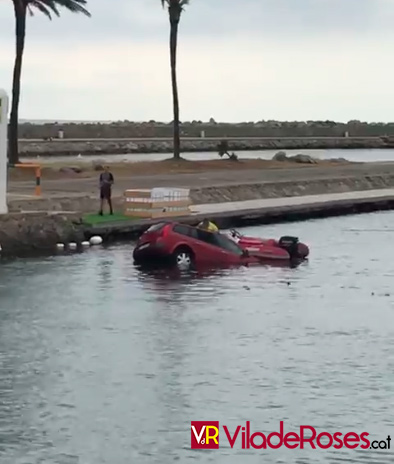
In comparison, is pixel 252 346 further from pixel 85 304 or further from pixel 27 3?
pixel 27 3

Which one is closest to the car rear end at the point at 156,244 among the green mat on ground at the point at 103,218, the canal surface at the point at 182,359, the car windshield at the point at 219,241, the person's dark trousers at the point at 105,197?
the canal surface at the point at 182,359

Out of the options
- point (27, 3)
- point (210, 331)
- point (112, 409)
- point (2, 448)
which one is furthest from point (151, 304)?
point (27, 3)

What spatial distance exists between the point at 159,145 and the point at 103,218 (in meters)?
70.9

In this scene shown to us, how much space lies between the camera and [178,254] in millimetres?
36438

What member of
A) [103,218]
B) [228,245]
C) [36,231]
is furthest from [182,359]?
[103,218]

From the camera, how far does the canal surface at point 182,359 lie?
1858 centimetres

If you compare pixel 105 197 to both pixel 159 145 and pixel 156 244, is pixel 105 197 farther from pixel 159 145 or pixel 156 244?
pixel 159 145

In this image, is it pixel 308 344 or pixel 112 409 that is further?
pixel 308 344

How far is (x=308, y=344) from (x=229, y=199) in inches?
1281

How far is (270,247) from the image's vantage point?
38.5 metres

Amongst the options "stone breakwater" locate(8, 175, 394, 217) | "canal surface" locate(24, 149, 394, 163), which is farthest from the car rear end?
"canal surface" locate(24, 149, 394, 163)

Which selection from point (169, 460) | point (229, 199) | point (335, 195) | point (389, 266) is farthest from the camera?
point (335, 195)

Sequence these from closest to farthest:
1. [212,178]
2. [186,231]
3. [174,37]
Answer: [186,231], [212,178], [174,37]

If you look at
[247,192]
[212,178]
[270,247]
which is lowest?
[270,247]
